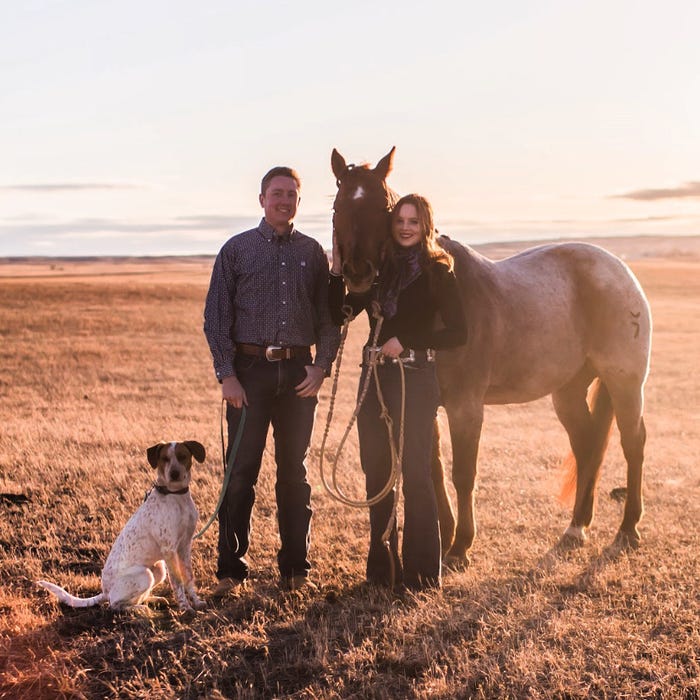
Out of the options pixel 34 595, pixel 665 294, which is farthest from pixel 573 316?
pixel 665 294

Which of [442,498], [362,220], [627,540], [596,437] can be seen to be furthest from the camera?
[596,437]

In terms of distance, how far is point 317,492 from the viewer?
25.6ft

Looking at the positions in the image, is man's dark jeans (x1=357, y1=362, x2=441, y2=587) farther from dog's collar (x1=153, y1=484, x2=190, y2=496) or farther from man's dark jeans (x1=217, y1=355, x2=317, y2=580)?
dog's collar (x1=153, y1=484, x2=190, y2=496)

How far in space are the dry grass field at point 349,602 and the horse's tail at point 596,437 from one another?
410 mm

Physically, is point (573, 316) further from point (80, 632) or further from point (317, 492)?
point (80, 632)

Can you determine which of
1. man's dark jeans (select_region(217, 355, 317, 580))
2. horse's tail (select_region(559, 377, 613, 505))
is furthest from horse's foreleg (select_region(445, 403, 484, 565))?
horse's tail (select_region(559, 377, 613, 505))

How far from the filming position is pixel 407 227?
4520 mm

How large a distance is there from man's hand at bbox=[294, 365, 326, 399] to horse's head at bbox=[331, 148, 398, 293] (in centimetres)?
71

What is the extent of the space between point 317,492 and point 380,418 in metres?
3.14

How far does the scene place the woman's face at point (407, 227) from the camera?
4492 mm

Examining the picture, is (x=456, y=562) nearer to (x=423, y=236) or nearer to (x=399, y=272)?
(x=399, y=272)

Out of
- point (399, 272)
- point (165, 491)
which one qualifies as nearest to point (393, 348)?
point (399, 272)

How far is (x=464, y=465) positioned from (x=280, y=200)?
2.29 metres

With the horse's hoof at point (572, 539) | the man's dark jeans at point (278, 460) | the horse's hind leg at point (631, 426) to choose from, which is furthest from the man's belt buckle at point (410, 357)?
the horse's hind leg at point (631, 426)
